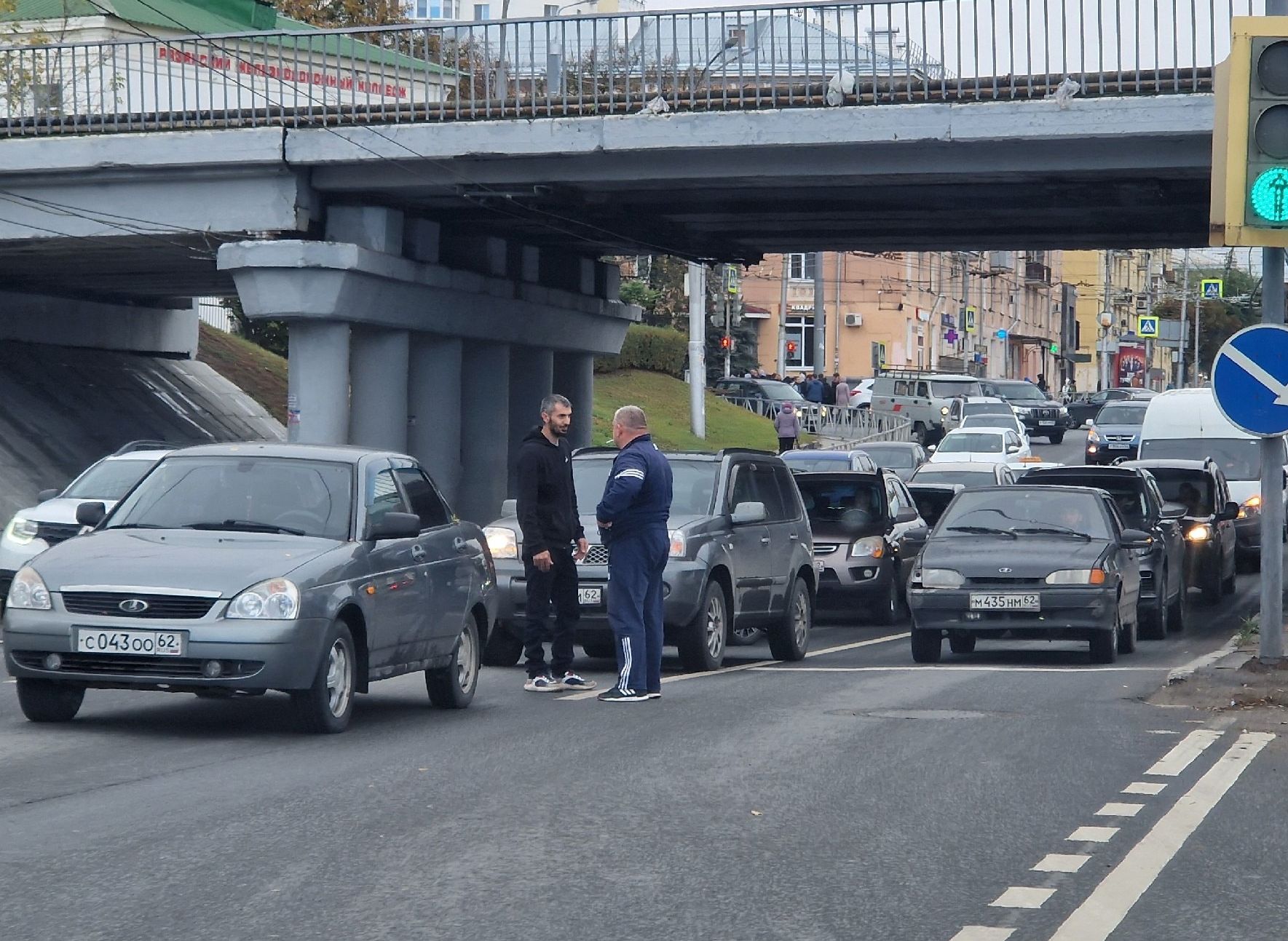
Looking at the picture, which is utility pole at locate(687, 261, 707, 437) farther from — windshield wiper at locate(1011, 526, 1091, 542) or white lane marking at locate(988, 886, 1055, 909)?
white lane marking at locate(988, 886, 1055, 909)

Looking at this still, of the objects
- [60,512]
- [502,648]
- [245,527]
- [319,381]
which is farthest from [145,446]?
[245,527]

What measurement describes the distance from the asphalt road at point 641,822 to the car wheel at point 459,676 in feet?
0.68

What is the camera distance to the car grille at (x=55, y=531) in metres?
18.0

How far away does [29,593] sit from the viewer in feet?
33.0

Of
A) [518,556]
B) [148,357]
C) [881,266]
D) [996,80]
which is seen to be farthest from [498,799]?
[881,266]

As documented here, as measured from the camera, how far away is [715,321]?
80.7 metres

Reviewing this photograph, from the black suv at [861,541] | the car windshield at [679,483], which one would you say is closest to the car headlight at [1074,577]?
the car windshield at [679,483]

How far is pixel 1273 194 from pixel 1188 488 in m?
12.2

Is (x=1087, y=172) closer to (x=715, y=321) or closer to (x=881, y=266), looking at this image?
(x=715, y=321)

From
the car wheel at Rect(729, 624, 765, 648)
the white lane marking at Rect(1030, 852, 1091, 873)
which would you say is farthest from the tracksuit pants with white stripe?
the car wheel at Rect(729, 624, 765, 648)

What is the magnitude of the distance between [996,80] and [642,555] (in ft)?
37.1

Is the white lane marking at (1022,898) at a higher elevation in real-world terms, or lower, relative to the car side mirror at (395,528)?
lower

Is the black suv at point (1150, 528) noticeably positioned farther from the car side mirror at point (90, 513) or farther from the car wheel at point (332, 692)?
the car side mirror at point (90, 513)

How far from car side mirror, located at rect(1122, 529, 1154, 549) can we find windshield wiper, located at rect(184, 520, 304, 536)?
859cm
